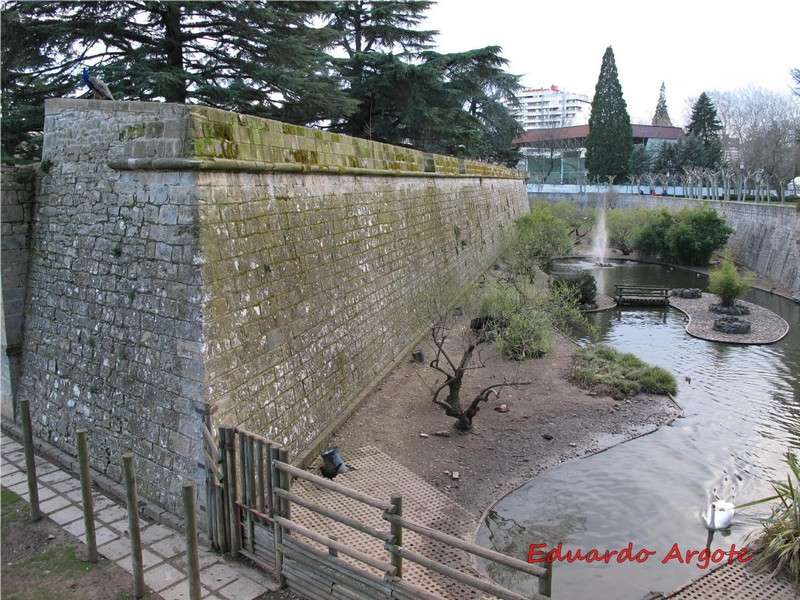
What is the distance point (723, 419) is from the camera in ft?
35.9

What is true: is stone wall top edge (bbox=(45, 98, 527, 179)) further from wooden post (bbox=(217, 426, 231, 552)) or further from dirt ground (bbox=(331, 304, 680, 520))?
dirt ground (bbox=(331, 304, 680, 520))

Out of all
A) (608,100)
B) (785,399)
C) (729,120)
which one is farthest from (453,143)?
(729,120)

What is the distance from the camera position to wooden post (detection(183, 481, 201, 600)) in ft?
14.6

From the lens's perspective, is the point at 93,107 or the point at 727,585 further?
the point at 93,107

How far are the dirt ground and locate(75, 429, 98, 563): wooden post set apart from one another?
10.3 ft

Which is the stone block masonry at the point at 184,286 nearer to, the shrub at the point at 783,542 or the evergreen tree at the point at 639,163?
the shrub at the point at 783,542

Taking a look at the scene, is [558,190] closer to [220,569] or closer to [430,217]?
[430,217]

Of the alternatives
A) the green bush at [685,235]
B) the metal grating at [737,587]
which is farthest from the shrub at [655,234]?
the metal grating at [737,587]

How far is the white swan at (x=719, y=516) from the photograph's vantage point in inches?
288

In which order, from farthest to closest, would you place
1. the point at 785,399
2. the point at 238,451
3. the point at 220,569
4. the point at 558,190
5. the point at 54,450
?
the point at 558,190 < the point at 785,399 < the point at 54,450 < the point at 238,451 < the point at 220,569

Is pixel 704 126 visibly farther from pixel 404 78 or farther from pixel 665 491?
pixel 665 491

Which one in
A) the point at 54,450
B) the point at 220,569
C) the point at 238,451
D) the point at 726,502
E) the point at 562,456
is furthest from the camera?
the point at 562,456

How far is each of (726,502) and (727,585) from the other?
6.55 ft

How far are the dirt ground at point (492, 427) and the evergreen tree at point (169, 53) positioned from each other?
281 inches
